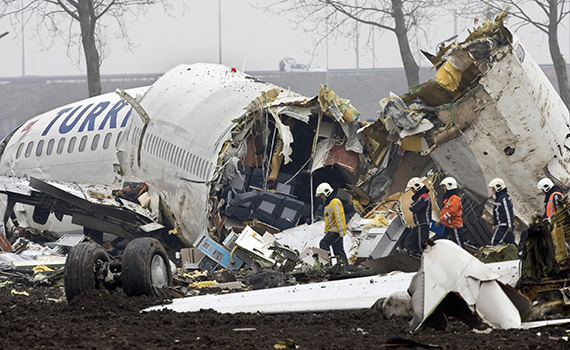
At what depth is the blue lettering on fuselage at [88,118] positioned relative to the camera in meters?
22.8

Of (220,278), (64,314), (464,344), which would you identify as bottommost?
(220,278)

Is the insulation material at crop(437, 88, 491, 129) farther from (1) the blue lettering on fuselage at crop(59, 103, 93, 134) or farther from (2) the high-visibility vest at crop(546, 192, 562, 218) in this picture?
(1) the blue lettering on fuselage at crop(59, 103, 93, 134)

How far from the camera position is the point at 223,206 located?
18500 mm

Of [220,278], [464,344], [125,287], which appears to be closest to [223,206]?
[220,278]

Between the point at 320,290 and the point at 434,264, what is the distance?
8.32 ft

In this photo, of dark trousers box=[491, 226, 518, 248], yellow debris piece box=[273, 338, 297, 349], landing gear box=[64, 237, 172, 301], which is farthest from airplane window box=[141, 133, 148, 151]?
yellow debris piece box=[273, 338, 297, 349]

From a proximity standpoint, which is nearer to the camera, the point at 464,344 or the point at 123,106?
the point at 464,344

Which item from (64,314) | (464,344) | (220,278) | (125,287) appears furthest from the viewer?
(220,278)

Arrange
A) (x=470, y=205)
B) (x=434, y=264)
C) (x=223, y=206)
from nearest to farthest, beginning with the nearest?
(x=434, y=264) < (x=470, y=205) < (x=223, y=206)

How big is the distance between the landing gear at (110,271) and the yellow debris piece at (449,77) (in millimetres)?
7611

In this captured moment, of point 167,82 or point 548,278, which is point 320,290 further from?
point 167,82

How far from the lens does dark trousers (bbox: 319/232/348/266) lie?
15.1 m

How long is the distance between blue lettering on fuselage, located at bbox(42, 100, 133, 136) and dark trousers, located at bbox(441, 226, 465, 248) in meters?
9.77

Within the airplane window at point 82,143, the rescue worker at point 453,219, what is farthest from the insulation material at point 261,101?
the airplane window at point 82,143
